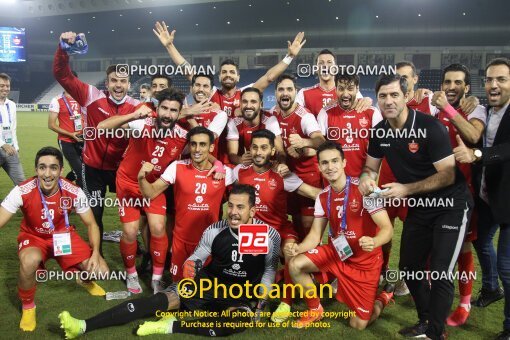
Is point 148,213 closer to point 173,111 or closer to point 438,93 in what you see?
point 173,111

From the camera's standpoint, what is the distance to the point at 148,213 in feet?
15.3

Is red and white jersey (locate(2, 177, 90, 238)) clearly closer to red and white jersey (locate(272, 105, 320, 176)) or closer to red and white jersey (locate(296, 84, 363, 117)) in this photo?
red and white jersey (locate(272, 105, 320, 176))

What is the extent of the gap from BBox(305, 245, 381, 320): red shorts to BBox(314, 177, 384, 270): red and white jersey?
0.23 feet

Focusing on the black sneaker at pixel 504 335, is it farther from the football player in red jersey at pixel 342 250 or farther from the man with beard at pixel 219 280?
the man with beard at pixel 219 280

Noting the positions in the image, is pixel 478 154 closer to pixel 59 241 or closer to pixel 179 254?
pixel 179 254

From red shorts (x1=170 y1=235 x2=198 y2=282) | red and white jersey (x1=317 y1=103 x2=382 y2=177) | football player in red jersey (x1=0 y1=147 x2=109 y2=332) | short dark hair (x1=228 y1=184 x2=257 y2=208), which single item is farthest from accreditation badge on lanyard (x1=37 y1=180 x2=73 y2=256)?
red and white jersey (x1=317 y1=103 x2=382 y2=177)

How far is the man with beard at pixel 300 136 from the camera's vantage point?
487 cm

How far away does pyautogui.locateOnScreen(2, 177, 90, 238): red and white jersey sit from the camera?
13.5 feet

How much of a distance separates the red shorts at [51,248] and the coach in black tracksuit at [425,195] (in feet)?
8.53

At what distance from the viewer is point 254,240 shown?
13.0 feet

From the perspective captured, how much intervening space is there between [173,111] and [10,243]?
10.5 feet

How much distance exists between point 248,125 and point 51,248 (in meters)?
2.30

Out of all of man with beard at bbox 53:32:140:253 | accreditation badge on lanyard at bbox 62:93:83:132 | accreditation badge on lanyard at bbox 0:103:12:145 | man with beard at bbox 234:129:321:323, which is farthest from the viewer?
accreditation badge on lanyard at bbox 62:93:83:132

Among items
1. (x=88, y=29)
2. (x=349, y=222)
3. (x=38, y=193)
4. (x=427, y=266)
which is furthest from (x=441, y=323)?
(x=88, y=29)
